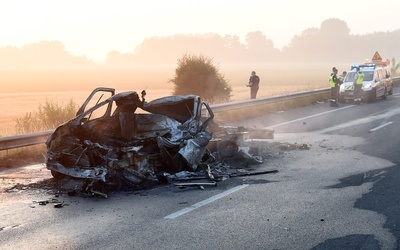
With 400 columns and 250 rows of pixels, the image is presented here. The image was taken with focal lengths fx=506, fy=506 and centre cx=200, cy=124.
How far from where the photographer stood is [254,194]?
7.90 meters

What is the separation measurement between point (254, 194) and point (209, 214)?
1.36m

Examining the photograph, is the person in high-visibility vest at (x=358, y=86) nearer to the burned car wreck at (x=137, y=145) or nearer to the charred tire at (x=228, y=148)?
the burned car wreck at (x=137, y=145)

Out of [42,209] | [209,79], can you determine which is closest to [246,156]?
[42,209]

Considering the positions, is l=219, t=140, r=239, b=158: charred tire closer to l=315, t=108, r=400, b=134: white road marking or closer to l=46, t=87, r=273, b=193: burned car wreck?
l=46, t=87, r=273, b=193: burned car wreck

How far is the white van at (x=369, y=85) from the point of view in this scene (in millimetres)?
25656

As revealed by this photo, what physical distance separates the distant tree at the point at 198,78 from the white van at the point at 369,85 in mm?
6557

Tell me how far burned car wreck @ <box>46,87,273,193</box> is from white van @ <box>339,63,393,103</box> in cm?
1607

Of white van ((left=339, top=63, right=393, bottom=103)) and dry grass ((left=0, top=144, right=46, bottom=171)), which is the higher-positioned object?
white van ((left=339, top=63, right=393, bottom=103))

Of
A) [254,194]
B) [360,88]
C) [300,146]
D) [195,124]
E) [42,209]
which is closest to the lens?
[42,209]

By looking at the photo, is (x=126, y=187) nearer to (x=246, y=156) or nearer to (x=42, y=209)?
(x=42, y=209)

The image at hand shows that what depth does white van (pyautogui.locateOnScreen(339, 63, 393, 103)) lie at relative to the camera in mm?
25656

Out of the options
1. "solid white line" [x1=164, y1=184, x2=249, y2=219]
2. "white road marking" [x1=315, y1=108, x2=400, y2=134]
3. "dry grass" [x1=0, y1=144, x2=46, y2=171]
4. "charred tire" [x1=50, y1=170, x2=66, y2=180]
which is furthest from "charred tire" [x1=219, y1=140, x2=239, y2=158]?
"white road marking" [x1=315, y1=108, x2=400, y2=134]

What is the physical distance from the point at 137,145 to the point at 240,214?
2911mm

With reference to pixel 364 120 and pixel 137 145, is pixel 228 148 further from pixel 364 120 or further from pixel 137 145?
pixel 364 120
